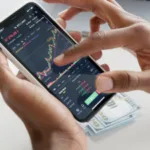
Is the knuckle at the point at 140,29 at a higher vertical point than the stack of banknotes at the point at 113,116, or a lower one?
higher

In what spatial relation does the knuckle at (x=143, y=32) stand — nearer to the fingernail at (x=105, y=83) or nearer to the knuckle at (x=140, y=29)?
the knuckle at (x=140, y=29)

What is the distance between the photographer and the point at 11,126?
0.65m

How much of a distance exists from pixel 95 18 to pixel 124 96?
179 millimetres

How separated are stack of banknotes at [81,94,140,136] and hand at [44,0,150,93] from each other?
9 cm

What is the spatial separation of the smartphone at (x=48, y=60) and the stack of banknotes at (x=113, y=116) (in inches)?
1.2

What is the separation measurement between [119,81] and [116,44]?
82 mm

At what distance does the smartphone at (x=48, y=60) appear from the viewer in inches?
23.3

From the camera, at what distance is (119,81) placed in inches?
19.2

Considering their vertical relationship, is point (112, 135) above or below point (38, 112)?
below

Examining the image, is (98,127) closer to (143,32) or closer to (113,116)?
(113,116)

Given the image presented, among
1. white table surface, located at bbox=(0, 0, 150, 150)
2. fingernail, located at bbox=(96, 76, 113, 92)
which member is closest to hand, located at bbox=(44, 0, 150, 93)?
fingernail, located at bbox=(96, 76, 113, 92)

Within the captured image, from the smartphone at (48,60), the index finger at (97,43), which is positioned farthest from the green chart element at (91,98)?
the index finger at (97,43)

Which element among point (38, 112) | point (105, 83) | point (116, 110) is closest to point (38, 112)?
point (38, 112)

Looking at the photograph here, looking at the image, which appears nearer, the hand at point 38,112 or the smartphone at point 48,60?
the hand at point 38,112
